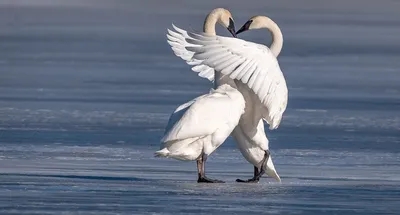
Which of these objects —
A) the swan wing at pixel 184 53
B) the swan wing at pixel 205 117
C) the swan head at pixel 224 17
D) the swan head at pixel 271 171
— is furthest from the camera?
the swan wing at pixel 184 53

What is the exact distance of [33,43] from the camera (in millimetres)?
23391

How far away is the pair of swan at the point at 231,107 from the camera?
33.9 feet

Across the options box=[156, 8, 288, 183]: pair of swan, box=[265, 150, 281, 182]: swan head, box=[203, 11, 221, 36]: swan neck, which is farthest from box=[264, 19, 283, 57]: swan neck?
box=[265, 150, 281, 182]: swan head

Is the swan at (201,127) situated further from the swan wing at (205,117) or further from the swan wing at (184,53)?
the swan wing at (184,53)

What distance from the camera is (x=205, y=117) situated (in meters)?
10.3

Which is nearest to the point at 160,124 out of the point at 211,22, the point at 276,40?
the point at 211,22

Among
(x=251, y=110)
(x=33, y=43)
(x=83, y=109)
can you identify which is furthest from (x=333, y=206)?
(x=33, y=43)

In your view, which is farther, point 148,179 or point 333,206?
point 148,179

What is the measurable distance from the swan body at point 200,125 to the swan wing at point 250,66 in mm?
175

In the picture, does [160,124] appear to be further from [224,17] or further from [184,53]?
[224,17]

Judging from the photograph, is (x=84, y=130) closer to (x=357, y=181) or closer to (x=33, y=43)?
(x=357, y=181)

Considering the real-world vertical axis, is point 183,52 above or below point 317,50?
above

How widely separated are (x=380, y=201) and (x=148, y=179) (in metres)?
1.93

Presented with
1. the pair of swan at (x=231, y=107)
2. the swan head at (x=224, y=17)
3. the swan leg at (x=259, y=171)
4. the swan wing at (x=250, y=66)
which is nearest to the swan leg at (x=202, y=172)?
the pair of swan at (x=231, y=107)
